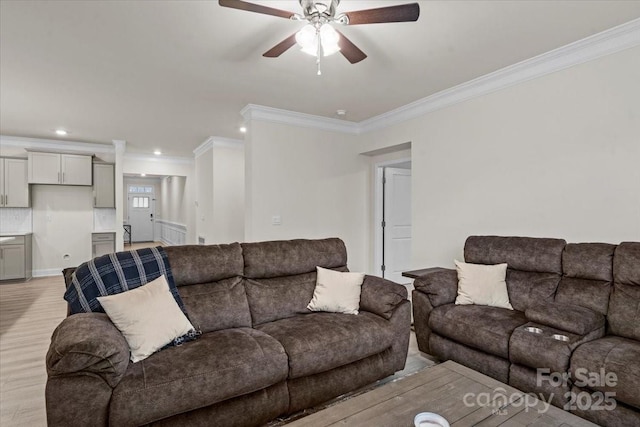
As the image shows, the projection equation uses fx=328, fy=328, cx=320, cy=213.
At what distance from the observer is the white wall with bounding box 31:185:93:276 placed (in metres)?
6.33

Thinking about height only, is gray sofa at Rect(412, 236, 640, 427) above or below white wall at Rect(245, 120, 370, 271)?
below

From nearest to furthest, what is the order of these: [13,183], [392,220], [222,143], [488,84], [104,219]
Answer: [488,84] < [392,220] < [13,183] < [222,143] < [104,219]

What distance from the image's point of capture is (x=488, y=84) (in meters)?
3.38

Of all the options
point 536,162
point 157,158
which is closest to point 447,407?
point 536,162

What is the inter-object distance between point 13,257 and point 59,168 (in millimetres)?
1726

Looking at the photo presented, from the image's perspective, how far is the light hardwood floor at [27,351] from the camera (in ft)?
6.94

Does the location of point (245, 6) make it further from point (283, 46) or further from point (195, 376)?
point (195, 376)

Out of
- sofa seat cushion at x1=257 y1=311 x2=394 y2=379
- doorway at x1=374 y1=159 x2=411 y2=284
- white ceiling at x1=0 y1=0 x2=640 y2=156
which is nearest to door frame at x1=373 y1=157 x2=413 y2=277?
doorway at x1=374 y1=159 x2=411 y2=284

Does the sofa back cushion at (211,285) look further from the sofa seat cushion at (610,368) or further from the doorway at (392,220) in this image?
the doorway at (392,220)

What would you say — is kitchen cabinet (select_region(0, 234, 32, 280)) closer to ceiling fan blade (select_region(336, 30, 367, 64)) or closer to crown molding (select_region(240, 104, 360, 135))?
crown molding (select_region(240, 104, 360, 135))

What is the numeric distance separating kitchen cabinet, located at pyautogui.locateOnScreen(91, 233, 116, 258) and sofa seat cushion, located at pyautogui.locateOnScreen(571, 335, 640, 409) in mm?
7474

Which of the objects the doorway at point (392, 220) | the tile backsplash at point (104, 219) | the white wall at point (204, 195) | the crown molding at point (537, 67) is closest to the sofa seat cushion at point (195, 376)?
the crown molding at point (537, 67)

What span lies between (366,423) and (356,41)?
2.60 m

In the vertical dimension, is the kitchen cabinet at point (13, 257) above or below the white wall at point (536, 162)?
below
